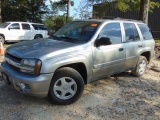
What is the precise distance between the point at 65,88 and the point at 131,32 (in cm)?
266

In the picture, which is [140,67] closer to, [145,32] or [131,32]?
[145,32]

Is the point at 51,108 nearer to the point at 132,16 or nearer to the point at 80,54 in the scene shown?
the point at 80,54

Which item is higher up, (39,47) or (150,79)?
(39,47)

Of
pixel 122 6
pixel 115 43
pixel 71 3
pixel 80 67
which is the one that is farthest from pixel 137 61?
pixel 71 3

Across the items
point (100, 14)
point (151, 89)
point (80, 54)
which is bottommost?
point (151, 89)

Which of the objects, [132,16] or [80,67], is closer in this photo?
[80,67]

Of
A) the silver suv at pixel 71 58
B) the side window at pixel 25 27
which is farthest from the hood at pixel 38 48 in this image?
the side window at pixel 25 27

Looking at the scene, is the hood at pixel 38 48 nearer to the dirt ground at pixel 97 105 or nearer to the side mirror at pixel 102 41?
the side mirror at pixel 102 41

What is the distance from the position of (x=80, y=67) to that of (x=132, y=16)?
2124 cm

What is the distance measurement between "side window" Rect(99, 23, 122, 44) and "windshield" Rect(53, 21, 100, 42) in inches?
8.5

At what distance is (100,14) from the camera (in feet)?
57.6

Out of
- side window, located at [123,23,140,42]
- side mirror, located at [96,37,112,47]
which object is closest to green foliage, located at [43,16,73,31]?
side window, located at [123,23,140,42]

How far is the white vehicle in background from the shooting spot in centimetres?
1434

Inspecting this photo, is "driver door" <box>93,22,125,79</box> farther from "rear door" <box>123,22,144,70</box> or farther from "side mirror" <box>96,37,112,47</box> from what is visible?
"rear door" <box>123,22,144,70</box>
